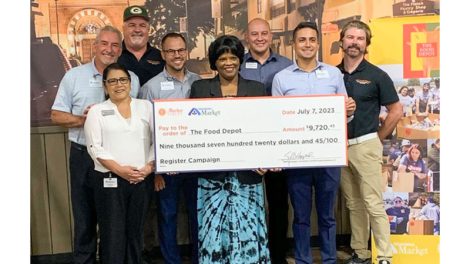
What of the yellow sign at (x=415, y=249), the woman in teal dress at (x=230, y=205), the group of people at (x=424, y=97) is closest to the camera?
the woman in teal dress at (x=230, y=205)

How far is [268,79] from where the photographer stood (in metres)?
3.34

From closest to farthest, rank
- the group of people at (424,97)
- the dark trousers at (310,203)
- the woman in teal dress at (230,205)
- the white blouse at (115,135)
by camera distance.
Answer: the white blouse at (115,135) < the woman in teal dress at (230,205) < the dark trousers at (310,203) < the group of people at (424,97)

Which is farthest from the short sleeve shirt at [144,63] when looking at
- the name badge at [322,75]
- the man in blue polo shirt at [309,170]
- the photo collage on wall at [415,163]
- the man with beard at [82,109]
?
the photo collage on wall at [415,163]

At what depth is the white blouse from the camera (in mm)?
2816

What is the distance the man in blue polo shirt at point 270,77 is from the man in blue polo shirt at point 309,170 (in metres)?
0.28

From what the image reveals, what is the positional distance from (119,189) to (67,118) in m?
0.60

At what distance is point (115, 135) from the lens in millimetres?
2820

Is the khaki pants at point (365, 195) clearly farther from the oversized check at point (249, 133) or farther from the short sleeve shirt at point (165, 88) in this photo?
the short sleeve shirt at point (165, 88)

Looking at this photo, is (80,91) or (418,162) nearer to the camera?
(80,91)

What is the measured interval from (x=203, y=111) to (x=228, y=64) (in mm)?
306

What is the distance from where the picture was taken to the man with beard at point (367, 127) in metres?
3.15

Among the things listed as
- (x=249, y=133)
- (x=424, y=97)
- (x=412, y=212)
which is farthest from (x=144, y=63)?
(x=412, y=212)

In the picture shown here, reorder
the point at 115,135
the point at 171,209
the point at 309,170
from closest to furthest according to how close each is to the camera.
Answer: the point at 115,135 → the point at 309,170 → the point at 171,209

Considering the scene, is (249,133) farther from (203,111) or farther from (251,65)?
(251,65)
